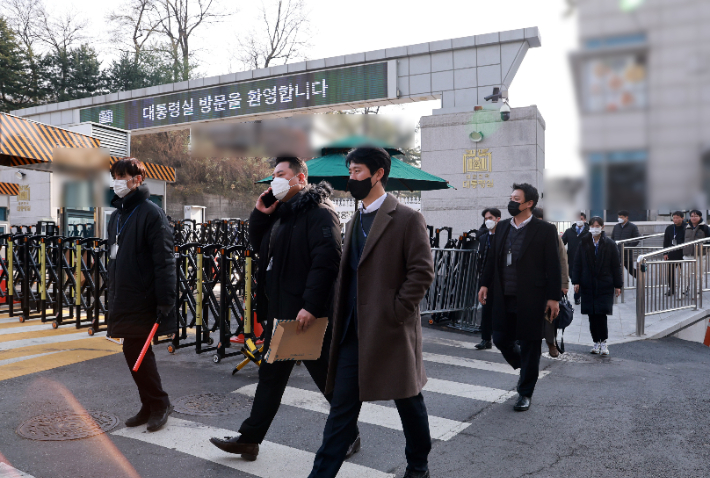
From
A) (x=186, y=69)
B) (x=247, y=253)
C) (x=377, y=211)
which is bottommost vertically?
(x=247, y=253)

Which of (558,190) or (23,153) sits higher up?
(23,153)

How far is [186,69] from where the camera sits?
3153cm

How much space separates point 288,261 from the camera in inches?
147

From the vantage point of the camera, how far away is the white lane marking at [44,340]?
713 centimetres

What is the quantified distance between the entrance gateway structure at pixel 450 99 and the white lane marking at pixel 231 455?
9.82 metres

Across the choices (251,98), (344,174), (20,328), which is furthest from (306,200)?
(251,98)

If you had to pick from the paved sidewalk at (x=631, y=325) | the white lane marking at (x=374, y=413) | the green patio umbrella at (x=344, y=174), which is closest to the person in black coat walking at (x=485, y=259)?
the green patio umbrella at (x=344, y=174)

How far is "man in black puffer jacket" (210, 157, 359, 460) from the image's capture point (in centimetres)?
368

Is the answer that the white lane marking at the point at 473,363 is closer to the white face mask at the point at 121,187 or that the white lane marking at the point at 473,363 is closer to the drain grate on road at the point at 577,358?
the drain grate on road at the point at 577,358

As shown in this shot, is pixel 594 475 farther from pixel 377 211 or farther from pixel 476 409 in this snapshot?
pixel 377 211

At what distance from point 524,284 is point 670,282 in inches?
255

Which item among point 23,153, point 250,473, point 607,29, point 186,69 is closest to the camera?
point 607,29

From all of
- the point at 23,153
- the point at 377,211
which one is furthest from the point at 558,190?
the point at 23,153

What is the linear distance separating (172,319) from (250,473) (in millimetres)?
1398
